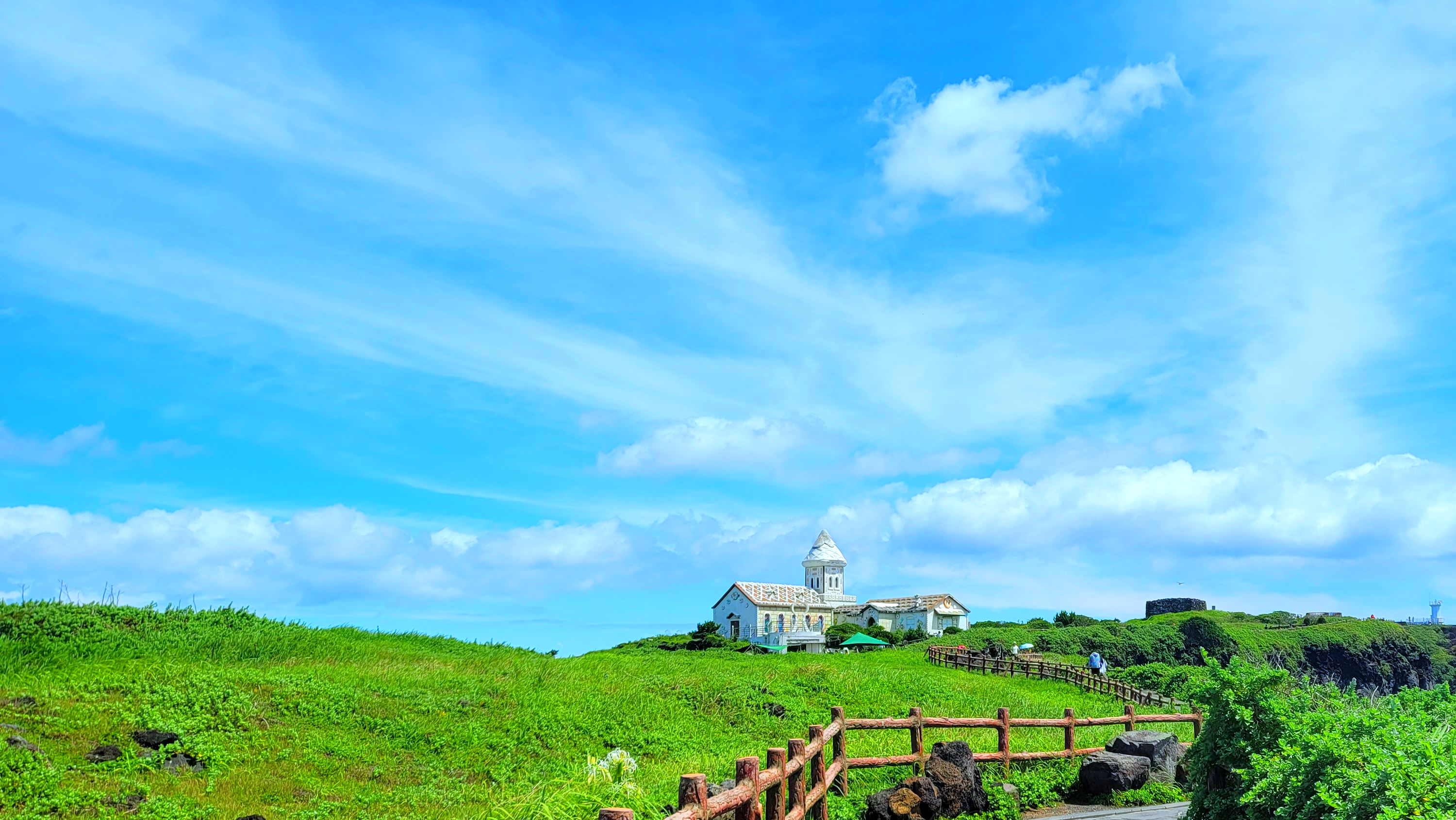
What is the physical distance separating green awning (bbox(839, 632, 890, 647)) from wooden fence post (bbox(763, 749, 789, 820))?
5249 cm

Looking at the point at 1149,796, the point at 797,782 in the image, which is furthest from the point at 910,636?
the point at 797,782

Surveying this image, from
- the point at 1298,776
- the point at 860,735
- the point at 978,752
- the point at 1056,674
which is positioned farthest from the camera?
the point at 1056,674

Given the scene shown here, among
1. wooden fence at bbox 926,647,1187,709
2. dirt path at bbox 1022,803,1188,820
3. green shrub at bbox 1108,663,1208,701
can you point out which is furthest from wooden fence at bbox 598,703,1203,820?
green shrub at bbox 1108,663,1208,701

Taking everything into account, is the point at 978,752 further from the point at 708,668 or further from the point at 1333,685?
the point at 708,668

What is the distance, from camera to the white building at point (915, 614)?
83.5 m

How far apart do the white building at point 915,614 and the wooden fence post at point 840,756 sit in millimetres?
69861

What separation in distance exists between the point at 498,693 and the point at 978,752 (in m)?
12.1

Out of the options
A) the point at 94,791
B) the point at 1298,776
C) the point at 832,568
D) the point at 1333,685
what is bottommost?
the point at 94,791

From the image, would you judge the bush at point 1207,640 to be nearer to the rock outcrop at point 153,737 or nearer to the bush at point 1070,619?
the bush at point 1070,619

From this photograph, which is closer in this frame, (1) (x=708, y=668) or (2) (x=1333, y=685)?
(2) (x=1333, y=685)

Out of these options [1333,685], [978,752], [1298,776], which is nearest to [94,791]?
[978,752]

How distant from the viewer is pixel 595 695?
24.4 m

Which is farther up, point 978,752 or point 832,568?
point 832,568

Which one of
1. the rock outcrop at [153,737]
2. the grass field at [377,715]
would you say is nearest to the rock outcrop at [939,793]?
the grass field at [377,715]
